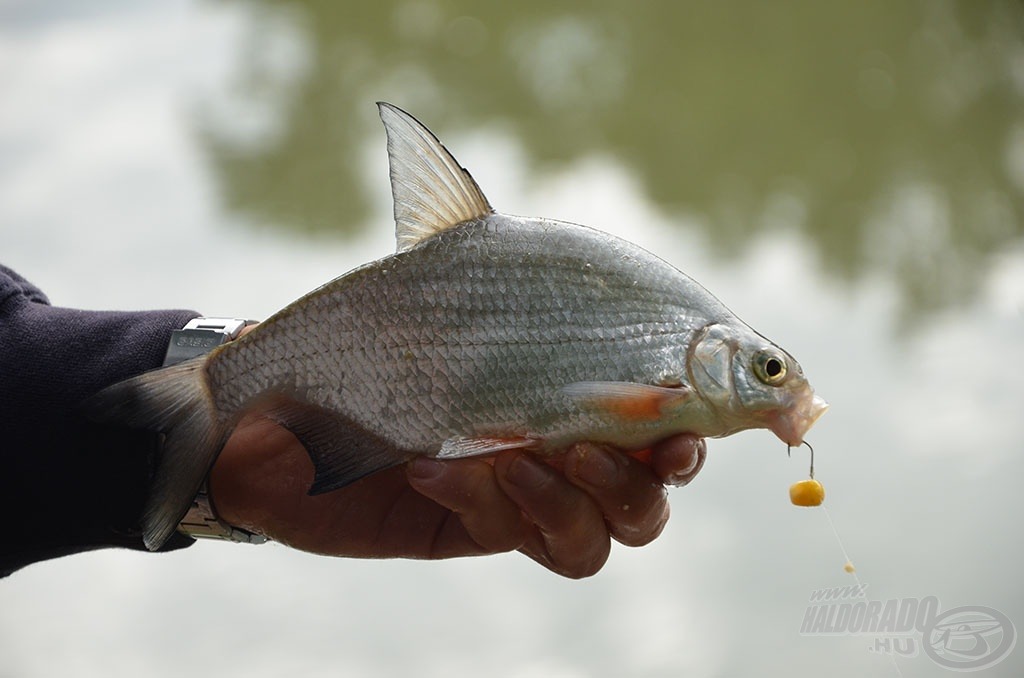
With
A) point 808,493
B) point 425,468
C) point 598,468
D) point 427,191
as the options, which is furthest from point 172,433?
point 808,493

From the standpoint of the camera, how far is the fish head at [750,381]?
152 cm

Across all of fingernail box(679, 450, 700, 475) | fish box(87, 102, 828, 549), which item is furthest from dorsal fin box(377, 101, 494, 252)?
fingernail box(679, 450, 700, 475)

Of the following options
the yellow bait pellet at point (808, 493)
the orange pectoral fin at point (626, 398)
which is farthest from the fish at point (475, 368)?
the yellow bait pellet at point (808, 493)

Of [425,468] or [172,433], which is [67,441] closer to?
[172,433]

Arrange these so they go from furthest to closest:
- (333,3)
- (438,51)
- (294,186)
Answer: (333,3), (438,51), (294,186)

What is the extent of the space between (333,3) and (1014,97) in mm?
5133

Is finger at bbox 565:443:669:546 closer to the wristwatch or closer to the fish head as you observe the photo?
the fish head

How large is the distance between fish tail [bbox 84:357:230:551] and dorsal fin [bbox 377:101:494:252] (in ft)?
1.29

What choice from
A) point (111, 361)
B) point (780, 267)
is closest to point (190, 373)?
point (111, 361)

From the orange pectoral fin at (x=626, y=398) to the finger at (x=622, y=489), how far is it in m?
0.08

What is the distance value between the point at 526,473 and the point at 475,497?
0.34 feet

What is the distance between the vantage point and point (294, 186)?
644 centimetres

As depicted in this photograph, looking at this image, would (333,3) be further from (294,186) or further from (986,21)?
(986,21)

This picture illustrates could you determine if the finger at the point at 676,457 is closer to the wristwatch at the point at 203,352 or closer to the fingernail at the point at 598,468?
the fingernail at the point at 598,468
